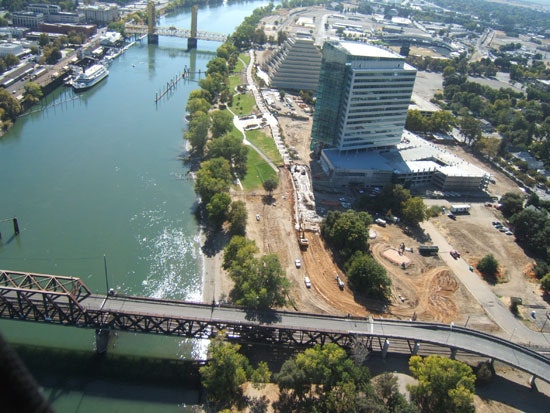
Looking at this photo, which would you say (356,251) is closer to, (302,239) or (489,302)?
(302,239)

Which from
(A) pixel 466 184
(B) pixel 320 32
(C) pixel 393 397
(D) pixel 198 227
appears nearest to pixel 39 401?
(C) pixel 393 397

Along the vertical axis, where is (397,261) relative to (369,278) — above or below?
below

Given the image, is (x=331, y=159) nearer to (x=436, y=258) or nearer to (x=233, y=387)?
(x=436, y=258)

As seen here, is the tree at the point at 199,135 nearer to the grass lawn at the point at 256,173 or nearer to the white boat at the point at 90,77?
the grass lawn at the point at 256,173

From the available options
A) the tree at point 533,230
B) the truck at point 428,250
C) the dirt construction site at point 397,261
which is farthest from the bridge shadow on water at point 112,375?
the tree at point 533,230

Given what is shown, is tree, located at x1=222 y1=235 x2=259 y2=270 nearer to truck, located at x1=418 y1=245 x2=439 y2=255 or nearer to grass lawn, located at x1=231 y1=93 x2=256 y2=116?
truck, located at x1=418 y1=245 x2=439 y2=255

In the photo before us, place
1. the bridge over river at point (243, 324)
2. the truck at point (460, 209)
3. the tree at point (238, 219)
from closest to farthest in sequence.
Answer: the bridge over river at point (243, 324) → the tree at point (238, 219) → the truck at point (460, 209)

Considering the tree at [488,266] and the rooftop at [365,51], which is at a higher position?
the rooftop at [365,51]

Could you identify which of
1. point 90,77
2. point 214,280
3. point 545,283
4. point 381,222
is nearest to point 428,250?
point 381,222
